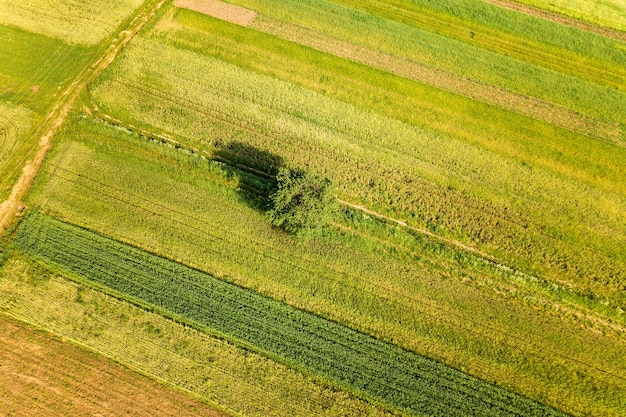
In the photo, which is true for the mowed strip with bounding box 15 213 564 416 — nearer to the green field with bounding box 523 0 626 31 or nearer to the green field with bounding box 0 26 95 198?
the green field with bounding box 0 26 95 198

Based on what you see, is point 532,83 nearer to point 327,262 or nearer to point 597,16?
point 597,16

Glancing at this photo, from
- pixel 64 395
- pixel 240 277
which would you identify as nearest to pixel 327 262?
pixel 240 277

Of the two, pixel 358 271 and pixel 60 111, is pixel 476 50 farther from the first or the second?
pixel 60 111

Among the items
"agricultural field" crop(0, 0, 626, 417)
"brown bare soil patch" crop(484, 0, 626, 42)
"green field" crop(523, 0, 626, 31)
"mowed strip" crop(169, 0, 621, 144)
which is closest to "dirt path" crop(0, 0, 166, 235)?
"agricultural field" crop(0, 0, 626, 417)

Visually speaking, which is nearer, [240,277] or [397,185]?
[240,277]

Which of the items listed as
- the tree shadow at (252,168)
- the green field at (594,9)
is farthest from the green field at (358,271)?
the green field at (594,9)
